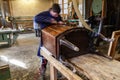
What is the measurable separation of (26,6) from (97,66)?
8.14m

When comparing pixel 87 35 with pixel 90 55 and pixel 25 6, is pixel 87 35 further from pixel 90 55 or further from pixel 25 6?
pixel 25 6

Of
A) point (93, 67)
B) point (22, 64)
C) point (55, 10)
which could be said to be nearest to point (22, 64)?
point (22, 64)

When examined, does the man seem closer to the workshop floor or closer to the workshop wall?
the workshop floor

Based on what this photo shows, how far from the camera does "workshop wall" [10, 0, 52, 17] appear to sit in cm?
853

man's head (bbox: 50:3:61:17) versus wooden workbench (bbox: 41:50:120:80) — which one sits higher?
man's head (bbox: 50:3:61:17)

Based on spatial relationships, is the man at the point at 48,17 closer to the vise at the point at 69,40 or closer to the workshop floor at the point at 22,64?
the vise at the point at 69,40

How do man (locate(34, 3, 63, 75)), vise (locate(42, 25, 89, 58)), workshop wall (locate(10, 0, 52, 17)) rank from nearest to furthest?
vise (locate(42, 25, 89, 58)) < man (locate(34, 3, 63, 75)) < workshop wall (locate(10, 0, 52, 17))

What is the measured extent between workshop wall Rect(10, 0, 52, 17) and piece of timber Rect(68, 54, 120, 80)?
7.79 metres

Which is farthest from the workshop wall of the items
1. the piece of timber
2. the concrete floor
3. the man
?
the piece of timber

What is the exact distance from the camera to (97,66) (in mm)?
1405

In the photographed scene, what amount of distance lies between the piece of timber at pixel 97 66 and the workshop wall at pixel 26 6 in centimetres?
779

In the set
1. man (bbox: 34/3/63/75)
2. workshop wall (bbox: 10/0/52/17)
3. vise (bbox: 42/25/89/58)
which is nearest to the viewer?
vise (bbox: 42/25/89/58)

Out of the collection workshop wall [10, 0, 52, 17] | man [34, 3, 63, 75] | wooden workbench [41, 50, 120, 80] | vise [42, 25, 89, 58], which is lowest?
wooden workbench [41, 50, 120, 80]

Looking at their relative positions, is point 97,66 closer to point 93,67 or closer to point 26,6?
point 93,67
